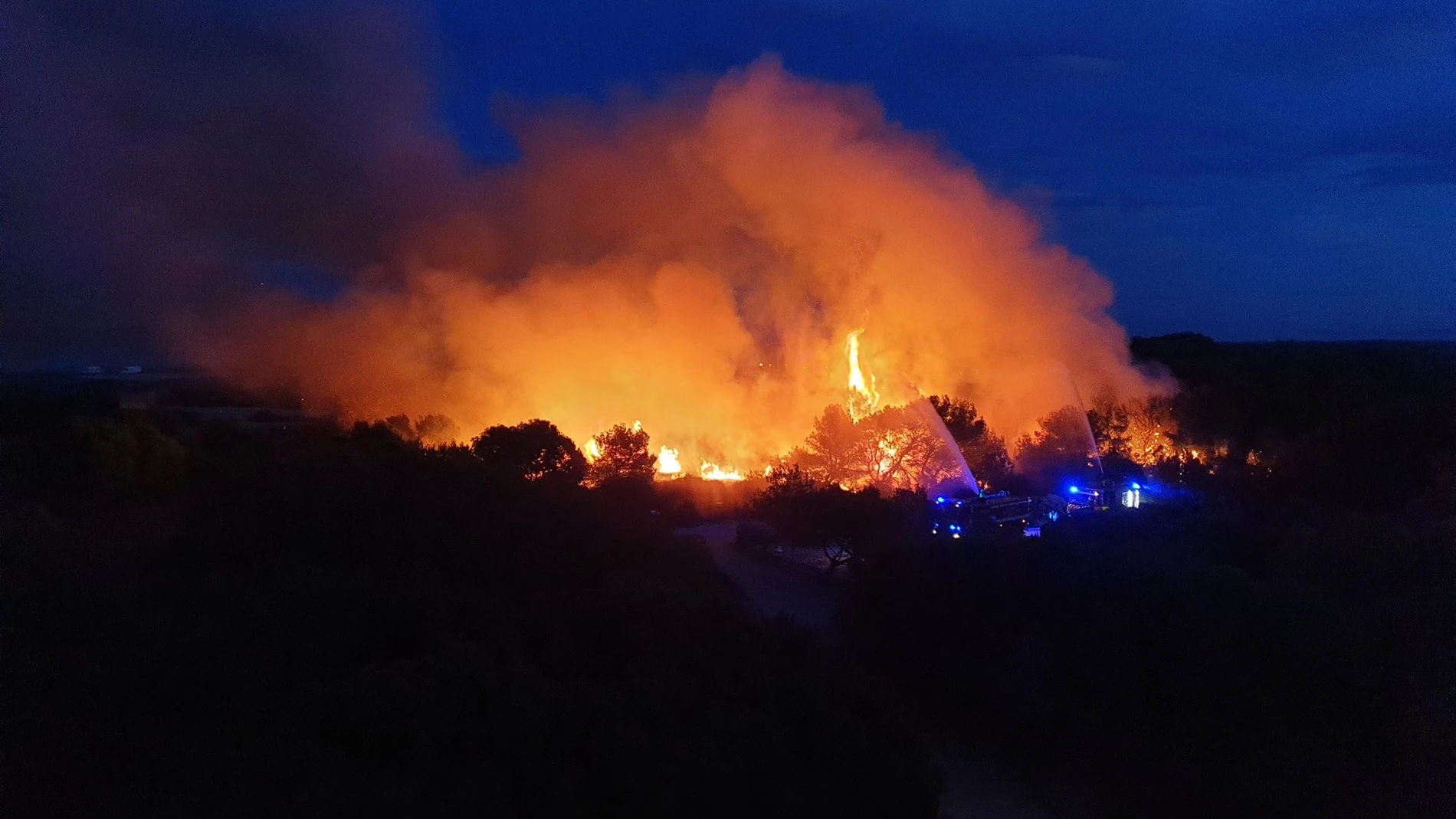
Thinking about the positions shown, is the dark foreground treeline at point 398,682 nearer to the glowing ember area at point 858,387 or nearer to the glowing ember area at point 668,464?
the glowing ember area at point 668,464

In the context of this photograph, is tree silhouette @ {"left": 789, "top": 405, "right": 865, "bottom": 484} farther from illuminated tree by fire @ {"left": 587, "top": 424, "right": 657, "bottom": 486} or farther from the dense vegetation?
the dense vegetation

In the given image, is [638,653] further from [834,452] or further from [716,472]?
[716,472]

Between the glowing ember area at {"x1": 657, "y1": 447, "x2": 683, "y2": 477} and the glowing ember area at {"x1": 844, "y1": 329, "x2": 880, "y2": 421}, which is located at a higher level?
the glowing ember area at {"x1": 844, "y1": 329, "x2": 880, "y2": 421}

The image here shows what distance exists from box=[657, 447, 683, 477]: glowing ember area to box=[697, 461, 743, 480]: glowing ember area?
583 millimetres

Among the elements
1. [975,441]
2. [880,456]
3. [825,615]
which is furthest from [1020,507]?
[975,441]

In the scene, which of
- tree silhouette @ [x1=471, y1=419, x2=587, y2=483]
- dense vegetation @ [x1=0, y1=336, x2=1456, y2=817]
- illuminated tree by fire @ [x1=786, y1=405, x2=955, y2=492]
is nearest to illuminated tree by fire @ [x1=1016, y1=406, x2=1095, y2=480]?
illuminated tree by fire @ [x1=786, y1=405, x2=955, y2=492]

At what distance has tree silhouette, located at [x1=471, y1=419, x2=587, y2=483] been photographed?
1783cm

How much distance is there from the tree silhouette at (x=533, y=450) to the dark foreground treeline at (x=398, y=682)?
8.33 metres

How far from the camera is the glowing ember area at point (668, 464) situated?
23625mm

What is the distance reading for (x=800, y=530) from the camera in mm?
15516

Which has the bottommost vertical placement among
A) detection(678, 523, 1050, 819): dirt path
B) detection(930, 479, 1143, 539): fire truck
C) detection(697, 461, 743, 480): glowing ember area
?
detection(678, 523, 1050, 819): dirt path

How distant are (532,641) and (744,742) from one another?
75.8 inches

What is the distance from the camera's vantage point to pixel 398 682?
5.27 m

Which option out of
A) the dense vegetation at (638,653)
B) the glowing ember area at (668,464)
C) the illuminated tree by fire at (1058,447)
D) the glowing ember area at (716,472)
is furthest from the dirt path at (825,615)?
the illuminated tree by fire at (1058,447)
